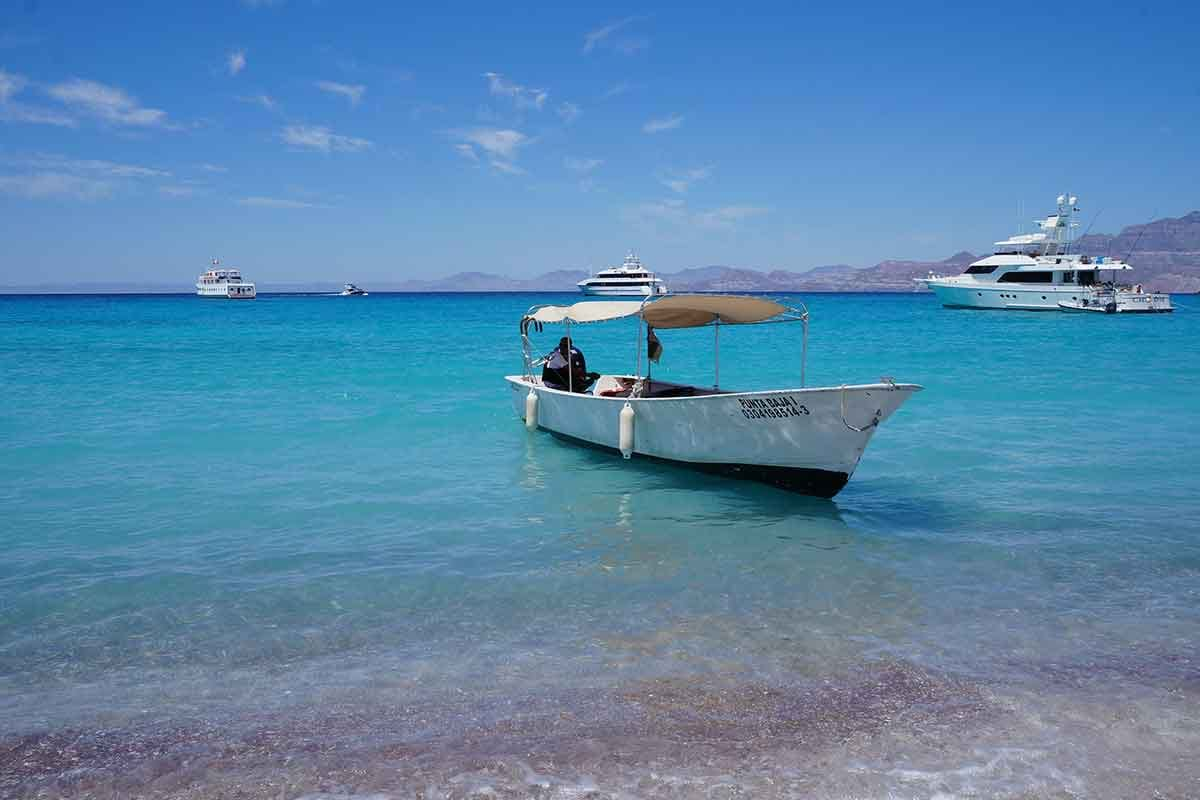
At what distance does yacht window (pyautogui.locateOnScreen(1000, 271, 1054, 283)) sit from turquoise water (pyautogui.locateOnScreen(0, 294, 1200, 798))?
53.7 m

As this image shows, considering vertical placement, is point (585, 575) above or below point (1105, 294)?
below

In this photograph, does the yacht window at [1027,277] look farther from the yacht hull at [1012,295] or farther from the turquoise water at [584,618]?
the turquoise water at [584,618]

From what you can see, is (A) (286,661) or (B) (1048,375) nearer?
(A) (286,661)

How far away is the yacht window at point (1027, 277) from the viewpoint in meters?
62.8

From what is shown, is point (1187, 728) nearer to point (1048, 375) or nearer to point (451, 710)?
point (451, 710)

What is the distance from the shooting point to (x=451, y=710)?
5.22m

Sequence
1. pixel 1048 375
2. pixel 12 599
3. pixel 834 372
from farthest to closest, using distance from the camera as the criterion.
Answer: pixel 834 372
pixel 1048 375
pixel 12 599

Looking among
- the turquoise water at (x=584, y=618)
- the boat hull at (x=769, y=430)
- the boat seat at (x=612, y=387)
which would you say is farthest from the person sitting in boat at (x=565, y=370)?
the boat hull at (x=769, y=430)

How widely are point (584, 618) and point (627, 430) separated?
5780 millimetres

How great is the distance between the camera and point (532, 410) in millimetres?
15539

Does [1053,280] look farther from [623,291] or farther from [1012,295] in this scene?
[623,291]

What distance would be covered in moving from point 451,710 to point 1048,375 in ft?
87.7

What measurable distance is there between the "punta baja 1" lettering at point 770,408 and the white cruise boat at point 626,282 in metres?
106

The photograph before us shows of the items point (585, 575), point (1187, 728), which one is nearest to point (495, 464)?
point (585, 575)
